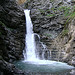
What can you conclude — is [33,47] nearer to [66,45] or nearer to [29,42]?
[29,42]

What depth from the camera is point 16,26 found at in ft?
51.4

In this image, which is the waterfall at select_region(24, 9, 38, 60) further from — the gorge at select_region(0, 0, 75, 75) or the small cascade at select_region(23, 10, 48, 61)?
the gorge at select_region(0, 0, 75, 75)

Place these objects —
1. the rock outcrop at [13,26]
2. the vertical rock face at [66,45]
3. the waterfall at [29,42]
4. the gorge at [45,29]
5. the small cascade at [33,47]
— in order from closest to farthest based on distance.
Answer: the vertical rock face at [66,45], the gorge at [45,29], the rock outcrop at [13,26], the small cascade at [33,47], the waterfall at [29,42]

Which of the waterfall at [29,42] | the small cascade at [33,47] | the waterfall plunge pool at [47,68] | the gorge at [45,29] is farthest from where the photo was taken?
the waterfall at [29,42]

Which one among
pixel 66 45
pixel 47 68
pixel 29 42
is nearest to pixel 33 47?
pixel 29 42

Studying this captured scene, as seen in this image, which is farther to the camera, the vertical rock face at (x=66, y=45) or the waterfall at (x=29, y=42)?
the waterfall at (x=29, y=42)

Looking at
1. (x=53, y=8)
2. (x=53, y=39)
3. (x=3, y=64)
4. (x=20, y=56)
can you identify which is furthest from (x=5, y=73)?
(x=53, y=8)

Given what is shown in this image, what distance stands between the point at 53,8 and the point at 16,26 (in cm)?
718

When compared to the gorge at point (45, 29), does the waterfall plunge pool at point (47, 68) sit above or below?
below

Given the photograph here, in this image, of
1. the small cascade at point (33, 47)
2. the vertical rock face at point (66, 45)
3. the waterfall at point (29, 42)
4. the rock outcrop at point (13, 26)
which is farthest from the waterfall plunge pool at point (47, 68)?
the waterfall at point (29, 42)

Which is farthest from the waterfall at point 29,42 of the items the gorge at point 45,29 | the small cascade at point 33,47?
the gorge at point 45,29

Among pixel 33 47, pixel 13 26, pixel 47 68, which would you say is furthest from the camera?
pixel 13 26

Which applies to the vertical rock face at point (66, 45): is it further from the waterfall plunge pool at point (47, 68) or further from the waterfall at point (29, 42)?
the waterfall at point (29, 42)

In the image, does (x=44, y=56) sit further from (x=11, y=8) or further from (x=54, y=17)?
(x=11, y=8)
